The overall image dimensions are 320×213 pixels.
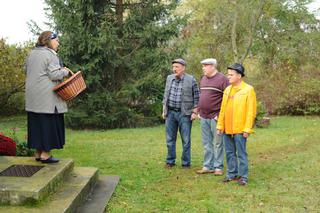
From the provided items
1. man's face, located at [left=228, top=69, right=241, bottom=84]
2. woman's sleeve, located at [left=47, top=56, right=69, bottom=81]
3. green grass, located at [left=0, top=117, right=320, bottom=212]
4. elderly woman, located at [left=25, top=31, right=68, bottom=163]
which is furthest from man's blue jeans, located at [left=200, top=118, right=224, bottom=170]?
woman's sleeve, located at [left=47, top=56, right=69, bottom=81]

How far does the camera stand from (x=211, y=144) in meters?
7.30

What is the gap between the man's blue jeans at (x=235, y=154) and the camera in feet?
21.2

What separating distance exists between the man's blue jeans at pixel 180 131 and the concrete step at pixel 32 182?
7.00ft

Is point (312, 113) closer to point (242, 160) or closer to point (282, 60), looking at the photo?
point (282, 60)

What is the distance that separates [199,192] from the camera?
6.23 m

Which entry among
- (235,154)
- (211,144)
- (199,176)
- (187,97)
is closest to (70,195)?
(199,176)

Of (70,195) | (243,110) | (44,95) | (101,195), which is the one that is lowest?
(101,195)

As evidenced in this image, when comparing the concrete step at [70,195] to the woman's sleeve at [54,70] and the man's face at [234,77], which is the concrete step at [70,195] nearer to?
the woman's sleeve at [54,70]

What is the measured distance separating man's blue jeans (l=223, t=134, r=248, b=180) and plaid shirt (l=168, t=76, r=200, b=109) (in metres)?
1.12

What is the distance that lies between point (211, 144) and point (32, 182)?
3311 millimetres

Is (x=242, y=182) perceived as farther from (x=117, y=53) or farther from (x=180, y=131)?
(x=117, y=53)

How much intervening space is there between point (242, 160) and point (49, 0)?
10292 millimetres

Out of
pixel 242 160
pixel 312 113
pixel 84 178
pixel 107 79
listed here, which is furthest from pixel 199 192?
pixel 312 113

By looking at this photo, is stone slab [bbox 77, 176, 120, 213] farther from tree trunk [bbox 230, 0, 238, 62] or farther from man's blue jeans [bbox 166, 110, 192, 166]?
tree trunk [bbox 230, 0, 238, 62]
